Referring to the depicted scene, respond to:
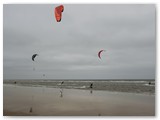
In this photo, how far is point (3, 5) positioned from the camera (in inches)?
225

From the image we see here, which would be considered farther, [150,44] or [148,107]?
[148,107]

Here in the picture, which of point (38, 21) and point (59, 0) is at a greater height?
Answer: point (59, 0)

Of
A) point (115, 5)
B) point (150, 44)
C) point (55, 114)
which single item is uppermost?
point (115, 5)

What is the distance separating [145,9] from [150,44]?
0.79 meters

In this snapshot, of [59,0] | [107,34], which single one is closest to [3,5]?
[59,0]

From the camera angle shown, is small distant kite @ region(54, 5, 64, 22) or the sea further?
the sea

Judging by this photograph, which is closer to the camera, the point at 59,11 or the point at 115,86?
the point at 59,11

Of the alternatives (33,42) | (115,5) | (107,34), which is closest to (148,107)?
(107,34)

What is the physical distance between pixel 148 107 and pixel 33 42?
10.5ft

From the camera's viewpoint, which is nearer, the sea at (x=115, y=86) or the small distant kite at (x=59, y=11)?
the small distant kite at (x=59, y=11)

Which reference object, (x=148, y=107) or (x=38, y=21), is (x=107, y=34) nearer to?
(x=38, y=21)

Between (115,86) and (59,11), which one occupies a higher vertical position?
(59,11)

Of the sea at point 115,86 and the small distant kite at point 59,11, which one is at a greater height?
the small distant kite at point 59,11

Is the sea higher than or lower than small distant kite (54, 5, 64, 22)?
lower
